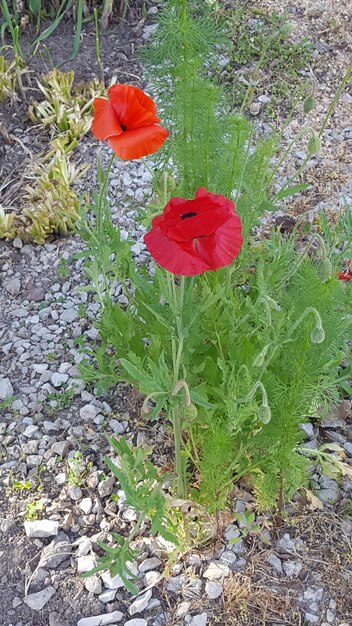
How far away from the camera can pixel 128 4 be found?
3.96 meters

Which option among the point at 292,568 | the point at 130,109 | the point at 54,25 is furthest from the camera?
the point at 54,25

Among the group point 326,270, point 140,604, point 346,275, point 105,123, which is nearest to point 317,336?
point 326,270

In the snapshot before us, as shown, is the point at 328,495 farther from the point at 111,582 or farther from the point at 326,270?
the point at 326,270

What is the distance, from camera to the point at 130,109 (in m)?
1.71

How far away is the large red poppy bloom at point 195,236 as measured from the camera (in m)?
1.43

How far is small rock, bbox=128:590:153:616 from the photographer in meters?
2.05

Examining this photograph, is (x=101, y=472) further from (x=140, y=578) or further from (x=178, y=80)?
(x=178, y=80)

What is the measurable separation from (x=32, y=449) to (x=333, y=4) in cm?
313

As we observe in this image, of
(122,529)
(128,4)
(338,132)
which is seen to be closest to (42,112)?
(128,4)

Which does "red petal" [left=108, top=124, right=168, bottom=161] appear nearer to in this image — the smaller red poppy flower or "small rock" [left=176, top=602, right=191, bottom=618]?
the smaller red poppy flower

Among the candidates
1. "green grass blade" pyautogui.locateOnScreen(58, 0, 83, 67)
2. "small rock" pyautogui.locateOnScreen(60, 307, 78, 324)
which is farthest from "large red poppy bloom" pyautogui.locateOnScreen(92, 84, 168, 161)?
"green grass blade" pyautogui.locateOnScreen(58, 0, 83, 67)

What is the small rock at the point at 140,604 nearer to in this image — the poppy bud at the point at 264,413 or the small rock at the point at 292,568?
the small rock at the point at 292,568

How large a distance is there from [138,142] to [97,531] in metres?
1.20

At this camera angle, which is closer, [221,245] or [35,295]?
[221,245]
